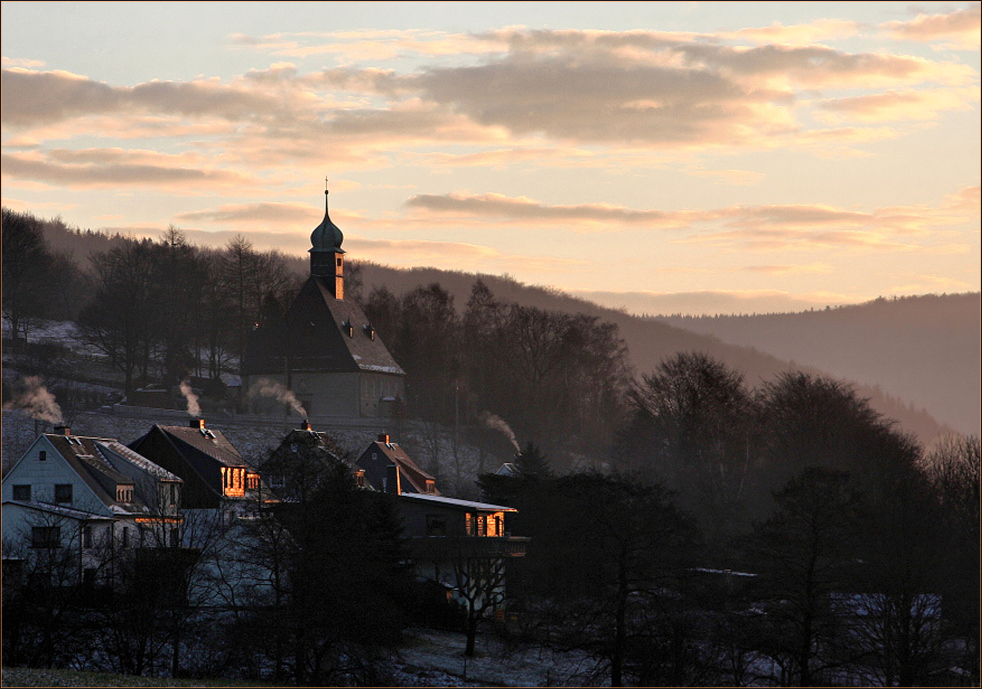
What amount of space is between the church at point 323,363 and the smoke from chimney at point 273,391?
401 mm

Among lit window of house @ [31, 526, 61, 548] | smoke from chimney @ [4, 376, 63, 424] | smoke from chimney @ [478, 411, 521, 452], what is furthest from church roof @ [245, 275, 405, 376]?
lit window of house @ [31, 526, 61, 548]

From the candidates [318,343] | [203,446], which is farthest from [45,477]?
[318,343]

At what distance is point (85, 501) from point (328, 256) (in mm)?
81084

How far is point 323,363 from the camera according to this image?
140125mm

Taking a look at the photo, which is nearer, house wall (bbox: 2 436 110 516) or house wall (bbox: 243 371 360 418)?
house wall (bbox: 2 436 110 516)

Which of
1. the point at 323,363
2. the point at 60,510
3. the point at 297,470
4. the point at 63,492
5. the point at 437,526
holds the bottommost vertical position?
the point at 437,526

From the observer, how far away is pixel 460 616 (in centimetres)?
7156

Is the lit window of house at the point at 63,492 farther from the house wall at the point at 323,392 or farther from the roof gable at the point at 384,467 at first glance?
the house wall at the point at 323,392

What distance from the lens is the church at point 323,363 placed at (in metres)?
138

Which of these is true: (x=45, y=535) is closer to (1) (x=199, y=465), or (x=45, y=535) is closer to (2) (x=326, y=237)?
(1) (x=199, y=465)

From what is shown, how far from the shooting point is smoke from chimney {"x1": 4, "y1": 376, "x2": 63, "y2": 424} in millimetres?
110625

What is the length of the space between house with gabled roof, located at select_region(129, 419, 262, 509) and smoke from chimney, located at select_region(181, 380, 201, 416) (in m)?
32.2

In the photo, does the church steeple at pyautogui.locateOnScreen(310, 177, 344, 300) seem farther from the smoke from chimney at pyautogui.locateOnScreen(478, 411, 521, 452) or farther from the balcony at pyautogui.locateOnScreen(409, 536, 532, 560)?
the balcony at pyautogui.locateOnScreen(409, 536, 532, 560)

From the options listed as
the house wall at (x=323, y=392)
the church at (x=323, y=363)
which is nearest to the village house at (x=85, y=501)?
the church at (x=323, y=363)
